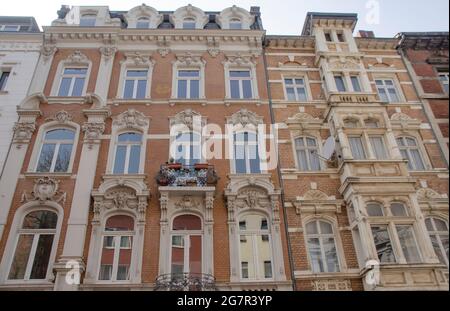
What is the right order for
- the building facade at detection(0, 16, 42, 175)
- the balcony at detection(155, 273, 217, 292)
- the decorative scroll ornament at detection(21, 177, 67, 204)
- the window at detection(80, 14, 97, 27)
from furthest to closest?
the window at detection(80, 14, 97, 27)
the building facade at detection(0, 16, 42, 175)
the decorative scroll ornament at detection(21, 177, 67, 204)
the balcony at detection(155, 273, 217, 292)

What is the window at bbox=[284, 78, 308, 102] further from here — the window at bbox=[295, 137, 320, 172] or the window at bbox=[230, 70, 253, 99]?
the window at bbox=[295, 137, 320, 172]

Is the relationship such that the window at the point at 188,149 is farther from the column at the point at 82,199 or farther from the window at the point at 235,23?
the window at the point at 235,23

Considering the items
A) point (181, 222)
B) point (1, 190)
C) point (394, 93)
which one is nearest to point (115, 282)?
point (181, 222)

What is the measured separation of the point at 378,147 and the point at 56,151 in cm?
1167

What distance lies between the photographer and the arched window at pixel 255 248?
1172 cm

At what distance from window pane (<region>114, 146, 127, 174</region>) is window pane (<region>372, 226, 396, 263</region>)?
8646mm

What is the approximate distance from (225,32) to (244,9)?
2305 mm

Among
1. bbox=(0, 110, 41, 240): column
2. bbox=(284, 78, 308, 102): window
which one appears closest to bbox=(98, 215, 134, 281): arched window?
bbox=(0, 110, 41, 240): column

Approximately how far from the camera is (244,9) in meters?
18.9

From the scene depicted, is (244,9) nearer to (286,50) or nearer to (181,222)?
(286,50)

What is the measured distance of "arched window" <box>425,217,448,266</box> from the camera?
35.4 feet

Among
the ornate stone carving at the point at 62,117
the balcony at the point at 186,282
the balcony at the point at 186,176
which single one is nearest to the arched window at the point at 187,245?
the balcony at the point at 186,282

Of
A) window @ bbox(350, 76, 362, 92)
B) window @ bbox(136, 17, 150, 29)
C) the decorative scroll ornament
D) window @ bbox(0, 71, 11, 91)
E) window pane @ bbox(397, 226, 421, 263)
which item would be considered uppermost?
window @ bbox(136, 17, 150, 29)

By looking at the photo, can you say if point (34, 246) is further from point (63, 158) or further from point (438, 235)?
point (438, 235)
